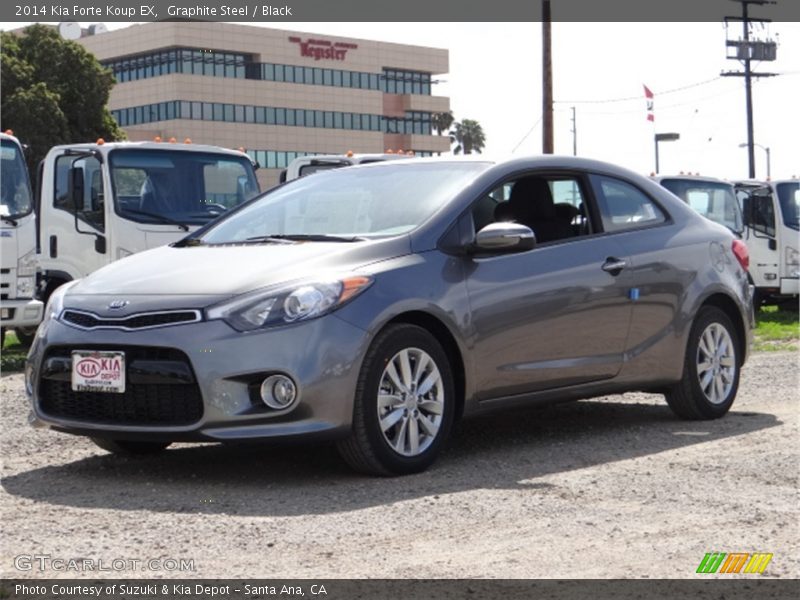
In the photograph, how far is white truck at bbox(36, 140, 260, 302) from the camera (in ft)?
52.1

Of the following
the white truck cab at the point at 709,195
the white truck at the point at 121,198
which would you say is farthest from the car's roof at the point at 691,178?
the white truck at the point at 121,198

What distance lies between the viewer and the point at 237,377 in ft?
22.3

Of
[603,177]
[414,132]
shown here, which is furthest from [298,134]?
[603,177]

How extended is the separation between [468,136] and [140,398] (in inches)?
4980

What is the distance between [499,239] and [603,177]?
1505 millimetres

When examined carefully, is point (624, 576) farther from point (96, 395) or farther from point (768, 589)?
point (96, 395)

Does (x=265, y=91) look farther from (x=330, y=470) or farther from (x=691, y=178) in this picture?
(x=330, y=470)

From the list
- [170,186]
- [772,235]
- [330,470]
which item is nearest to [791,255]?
[772,235]

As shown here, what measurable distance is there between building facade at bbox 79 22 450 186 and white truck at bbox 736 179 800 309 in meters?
72.3

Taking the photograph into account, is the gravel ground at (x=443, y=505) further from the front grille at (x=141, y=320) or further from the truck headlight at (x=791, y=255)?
the truck headlight at (x=791, y=255)

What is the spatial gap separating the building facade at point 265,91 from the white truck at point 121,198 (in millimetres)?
76475

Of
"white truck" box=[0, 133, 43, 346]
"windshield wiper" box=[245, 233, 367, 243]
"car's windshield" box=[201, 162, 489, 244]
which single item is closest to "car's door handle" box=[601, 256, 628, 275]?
"car's windshield" box=[201, 162, 489, 244]

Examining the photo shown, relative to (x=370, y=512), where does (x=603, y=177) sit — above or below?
above

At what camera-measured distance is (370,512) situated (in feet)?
20.6
